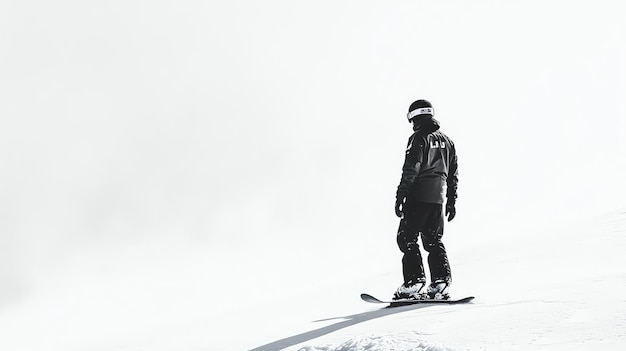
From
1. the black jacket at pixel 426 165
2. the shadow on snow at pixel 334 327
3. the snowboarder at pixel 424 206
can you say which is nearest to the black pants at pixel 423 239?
the snowboarder at pixel 424 206

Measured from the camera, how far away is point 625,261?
9.12m

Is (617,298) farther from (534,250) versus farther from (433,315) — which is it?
(534,250)

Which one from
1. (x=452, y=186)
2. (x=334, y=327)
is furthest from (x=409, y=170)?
(x=334, y=327)

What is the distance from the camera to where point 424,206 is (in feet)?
27.8

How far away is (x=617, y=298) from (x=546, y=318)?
84cm

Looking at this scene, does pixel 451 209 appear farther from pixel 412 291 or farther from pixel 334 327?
pixel 334 327

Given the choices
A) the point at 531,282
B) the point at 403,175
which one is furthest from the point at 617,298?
the point at 403,175

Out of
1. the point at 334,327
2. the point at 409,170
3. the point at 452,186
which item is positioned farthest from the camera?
the point at 452,186

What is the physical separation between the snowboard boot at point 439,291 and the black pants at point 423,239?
6 cm

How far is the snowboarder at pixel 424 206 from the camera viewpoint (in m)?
8.41

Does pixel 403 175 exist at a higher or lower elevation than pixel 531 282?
higher

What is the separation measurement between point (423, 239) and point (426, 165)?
0.88 meters

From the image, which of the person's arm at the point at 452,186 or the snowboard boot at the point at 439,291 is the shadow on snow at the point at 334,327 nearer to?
the snowboard boot at the point at 439,291

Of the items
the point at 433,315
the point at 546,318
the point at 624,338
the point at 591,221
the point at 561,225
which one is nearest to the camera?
the point at 624,338
